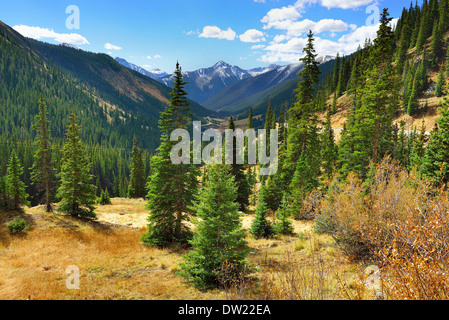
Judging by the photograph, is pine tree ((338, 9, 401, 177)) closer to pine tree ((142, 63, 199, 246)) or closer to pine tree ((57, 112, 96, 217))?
pine tree ((142, 63, 199, 246))

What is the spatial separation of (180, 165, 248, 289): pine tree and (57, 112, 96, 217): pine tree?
21659 mm

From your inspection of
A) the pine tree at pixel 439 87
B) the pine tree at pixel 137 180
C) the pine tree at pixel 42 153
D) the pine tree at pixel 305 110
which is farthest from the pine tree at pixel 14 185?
the pine tree at pixel 439 87

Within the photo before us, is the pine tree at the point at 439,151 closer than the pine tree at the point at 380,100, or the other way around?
the pine tree at the point at 380,100

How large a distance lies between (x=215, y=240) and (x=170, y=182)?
29.3 ft

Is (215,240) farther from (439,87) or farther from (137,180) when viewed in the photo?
(439,87)

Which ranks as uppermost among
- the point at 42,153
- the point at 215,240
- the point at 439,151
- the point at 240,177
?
the point at 439,151

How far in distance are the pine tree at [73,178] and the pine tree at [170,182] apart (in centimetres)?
1342

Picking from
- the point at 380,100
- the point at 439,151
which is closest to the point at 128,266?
the point at 380,100

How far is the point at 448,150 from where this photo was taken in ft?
79.2

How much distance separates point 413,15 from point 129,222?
160132 mm

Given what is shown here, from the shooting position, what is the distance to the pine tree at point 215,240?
10570mm

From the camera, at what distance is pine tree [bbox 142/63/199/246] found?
18.5m

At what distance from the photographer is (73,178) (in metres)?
27.1

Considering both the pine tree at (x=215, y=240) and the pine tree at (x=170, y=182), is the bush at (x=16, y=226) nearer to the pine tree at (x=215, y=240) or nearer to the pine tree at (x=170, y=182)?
the pine tree at (x=170, y=182)
